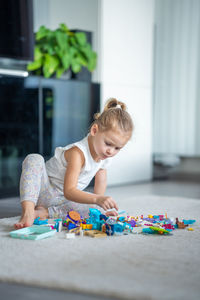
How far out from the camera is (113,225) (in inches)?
57.4

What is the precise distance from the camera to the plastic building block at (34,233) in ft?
4.49

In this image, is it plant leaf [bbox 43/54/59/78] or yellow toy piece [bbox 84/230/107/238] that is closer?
yellow toy piece [bbox 84/230/107/238]

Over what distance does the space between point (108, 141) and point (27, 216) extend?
419 mm

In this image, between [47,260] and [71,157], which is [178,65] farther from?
[47,260]

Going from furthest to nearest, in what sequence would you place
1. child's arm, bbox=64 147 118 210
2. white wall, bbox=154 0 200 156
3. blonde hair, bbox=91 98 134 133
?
white wall, bbox=154 0 200 156 → blonde hair, bbox=91 98 134 133 → child's arm, bbox=64 147 118 210

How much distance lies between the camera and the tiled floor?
92 cm

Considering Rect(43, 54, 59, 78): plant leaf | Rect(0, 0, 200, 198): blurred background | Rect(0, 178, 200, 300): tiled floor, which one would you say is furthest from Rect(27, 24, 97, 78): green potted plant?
Rect(0, 178, 200, 300): tiled floor

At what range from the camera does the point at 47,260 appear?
1.14m

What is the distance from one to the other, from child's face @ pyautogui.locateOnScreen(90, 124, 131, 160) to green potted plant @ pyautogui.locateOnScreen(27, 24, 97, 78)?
1.32 metres

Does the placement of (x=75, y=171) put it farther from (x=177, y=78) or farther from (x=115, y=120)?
(x=177, y=78)

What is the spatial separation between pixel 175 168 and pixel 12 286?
3364mm

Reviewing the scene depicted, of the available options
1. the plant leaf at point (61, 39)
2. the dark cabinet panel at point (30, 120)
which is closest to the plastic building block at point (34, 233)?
the dark cabinet panel at point (30, 120)

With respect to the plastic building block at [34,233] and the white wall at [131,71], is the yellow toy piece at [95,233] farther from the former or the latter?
the white wall at [131,71]

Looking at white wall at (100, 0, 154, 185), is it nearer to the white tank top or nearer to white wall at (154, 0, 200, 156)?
white wall at (154, 0, 200, 156)
